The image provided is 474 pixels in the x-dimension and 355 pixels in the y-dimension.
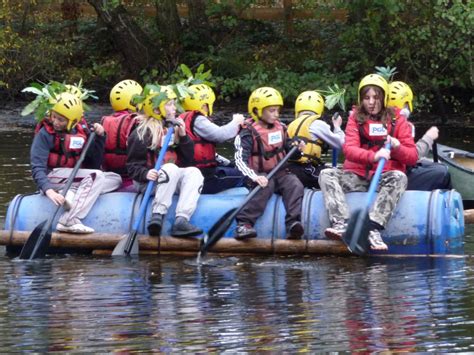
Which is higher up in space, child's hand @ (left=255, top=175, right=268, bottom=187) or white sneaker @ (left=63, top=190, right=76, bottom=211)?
child's hand @ (left=255, top=175, right=268, bottom=187)

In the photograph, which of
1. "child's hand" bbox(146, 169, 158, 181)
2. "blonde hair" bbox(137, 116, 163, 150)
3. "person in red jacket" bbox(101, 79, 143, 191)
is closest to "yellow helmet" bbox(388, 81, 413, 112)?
"blonde hair" bbox(137, 116, 163, 150)

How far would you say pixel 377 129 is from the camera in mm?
11844

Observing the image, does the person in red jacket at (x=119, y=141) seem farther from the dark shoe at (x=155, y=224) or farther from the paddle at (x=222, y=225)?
the paddle at (x=222, y=225)

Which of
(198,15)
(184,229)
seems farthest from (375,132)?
(198,15)

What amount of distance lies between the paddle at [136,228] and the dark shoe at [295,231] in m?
1.32

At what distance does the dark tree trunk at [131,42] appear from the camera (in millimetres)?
27297

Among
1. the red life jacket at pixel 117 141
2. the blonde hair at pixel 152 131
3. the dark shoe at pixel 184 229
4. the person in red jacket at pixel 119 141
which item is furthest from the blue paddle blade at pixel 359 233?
the red life jacket at pixel 117 141

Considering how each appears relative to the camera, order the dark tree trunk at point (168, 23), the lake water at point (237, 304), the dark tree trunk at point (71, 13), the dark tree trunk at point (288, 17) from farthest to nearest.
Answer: the dark tree trunk at point (71, 13) → the dark tree trunk at point (288, 17) → the dark tree trunk at point (168, 23) → the lake water at point (237, 304)

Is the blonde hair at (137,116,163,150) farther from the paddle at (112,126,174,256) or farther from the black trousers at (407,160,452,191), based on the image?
the black trousers at (407,160,452,191)

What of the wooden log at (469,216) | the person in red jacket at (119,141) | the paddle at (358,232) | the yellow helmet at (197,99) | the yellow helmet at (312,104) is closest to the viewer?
the paddle at (358,232)

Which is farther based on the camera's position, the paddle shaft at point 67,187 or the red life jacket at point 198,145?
the red life jacket at point 198,145

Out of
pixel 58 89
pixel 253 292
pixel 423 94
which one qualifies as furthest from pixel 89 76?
pixel 253 292

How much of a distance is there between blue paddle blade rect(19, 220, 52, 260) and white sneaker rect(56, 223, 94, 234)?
0.71 ft

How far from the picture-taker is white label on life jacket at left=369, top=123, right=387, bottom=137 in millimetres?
11844
